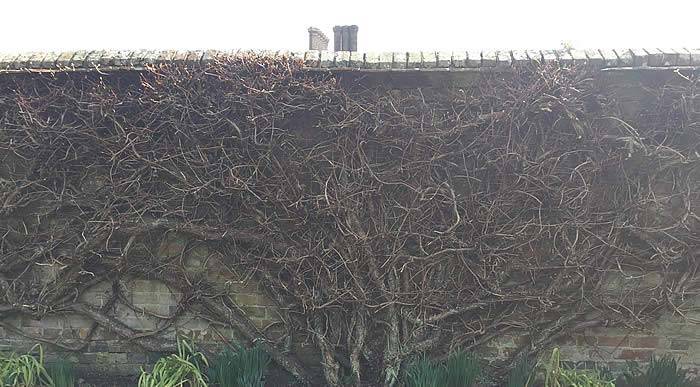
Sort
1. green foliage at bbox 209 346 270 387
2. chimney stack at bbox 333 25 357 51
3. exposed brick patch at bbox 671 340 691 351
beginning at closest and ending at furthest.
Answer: green foliage at bbox 209 346 270 387
exposed brick patch at bbox 671 340 691 351
chimney stack at bbox 333 25 357 51

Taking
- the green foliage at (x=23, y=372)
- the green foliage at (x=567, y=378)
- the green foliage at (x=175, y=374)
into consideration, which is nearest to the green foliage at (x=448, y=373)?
the green foliage at (x=567, y=378)

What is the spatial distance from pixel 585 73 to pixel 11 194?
4300 mm

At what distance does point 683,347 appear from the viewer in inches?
163

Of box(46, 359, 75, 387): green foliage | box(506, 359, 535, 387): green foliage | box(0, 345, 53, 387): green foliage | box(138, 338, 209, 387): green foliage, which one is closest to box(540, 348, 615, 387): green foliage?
box(506, 359, 535, 387): green foliage

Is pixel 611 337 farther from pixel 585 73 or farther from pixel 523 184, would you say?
pixel 585 73

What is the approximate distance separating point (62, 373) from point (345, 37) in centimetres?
421

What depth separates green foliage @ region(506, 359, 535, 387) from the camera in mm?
3791

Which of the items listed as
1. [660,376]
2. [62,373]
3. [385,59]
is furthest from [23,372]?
[660,376]

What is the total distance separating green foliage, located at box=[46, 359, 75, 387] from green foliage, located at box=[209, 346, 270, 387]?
1.00 m

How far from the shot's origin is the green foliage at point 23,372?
12.2ft

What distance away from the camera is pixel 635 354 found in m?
4.17

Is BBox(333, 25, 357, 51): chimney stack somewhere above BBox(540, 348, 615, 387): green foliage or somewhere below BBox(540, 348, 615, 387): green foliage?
above

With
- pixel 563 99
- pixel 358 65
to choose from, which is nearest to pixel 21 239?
pixel 358 65

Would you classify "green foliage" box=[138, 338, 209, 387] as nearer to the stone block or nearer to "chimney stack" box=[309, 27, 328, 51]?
the stone block
